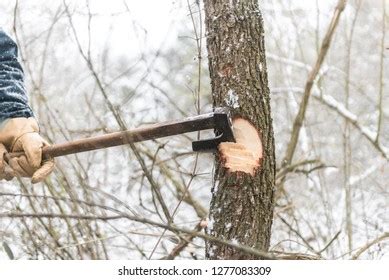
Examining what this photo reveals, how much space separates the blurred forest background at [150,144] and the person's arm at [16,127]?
18cm

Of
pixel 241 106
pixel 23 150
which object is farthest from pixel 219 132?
pixel 23 150

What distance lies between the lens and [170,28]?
3.18m

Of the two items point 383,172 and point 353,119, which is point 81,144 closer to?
point 353,119

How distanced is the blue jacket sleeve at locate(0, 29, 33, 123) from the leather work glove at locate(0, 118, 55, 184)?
4cm

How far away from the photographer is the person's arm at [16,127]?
1.87 m

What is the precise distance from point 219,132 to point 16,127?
81cm

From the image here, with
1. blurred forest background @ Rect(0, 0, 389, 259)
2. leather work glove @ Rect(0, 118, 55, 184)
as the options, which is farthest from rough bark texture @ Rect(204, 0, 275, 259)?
leather work glove @ Rect(0, 118, 55, 184)

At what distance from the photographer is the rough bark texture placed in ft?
5.40

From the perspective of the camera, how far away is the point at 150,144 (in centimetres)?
369

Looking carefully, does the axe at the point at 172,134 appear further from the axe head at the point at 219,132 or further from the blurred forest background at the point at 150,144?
the blurred forest background at the point at 150,144

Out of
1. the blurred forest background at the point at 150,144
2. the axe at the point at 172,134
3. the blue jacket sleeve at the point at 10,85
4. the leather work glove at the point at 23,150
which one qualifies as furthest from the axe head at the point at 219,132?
the blue jacket sleeve at the point at 10,85

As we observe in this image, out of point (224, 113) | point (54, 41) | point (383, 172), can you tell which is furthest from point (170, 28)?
point (383, 172)

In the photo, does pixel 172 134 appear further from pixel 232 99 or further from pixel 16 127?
pixel 16 127

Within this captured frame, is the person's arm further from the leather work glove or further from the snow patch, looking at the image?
the snow patch
